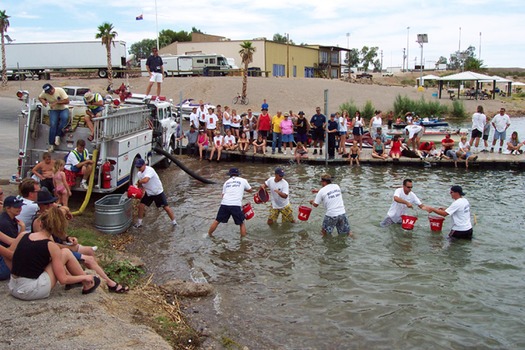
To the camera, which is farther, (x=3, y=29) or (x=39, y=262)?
(x=3, y=29)

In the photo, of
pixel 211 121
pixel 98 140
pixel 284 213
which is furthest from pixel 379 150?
pixel 98 140

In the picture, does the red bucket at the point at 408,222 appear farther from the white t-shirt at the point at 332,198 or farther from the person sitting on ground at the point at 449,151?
the person sitting on ground at the point at 449,151

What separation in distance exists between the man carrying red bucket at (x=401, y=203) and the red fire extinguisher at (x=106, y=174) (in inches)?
250

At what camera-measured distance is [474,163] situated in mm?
19422

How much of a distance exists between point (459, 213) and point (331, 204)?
2.66 meters

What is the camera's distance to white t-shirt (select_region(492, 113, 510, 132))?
65.5 feet

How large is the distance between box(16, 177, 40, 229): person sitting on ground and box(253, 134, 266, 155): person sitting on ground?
13671 millimetres

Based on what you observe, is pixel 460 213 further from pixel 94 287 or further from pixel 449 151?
pixel 449 151

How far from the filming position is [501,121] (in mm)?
20047

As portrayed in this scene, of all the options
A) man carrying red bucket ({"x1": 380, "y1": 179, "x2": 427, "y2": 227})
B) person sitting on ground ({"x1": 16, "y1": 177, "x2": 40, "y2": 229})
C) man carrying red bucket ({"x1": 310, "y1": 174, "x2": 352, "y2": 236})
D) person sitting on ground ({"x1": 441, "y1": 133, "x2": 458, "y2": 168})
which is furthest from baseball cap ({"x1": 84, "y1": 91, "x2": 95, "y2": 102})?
person sitting on ground ({"x1": 441, "y1": 133, "x2": 458, "y2": 168})

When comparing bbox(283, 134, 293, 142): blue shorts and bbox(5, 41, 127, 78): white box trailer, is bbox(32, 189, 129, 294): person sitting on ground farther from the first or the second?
bbox(5, 41, 127, 78): white box trailer

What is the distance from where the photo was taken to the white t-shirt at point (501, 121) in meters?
20.0

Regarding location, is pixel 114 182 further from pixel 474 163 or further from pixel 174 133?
pixel 474 163

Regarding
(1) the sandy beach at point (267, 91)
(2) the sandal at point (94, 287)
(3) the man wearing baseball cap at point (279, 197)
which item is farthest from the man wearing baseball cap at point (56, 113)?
(1) the sandy beach at point (267, 91)
